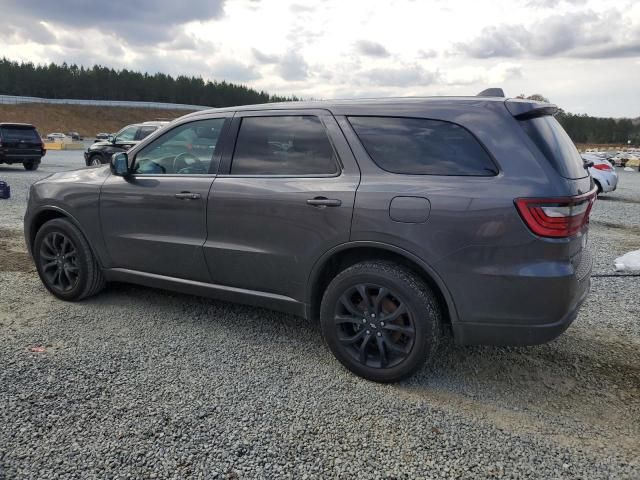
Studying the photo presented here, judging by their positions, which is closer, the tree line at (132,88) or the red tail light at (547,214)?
the red tail light at (547,214)

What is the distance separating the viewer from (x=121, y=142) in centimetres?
1689

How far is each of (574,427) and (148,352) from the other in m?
2.76

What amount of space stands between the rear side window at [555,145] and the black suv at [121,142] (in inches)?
595

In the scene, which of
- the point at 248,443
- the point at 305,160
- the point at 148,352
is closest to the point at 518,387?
the point at 248,443

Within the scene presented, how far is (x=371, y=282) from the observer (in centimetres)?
315

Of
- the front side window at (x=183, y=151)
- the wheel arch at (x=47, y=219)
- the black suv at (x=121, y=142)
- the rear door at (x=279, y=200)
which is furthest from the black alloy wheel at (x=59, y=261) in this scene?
the black suv at (x=121, y=142)

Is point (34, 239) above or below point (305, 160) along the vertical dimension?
below

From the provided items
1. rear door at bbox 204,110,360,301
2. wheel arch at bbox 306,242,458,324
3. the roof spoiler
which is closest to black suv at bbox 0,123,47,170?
rear door at bbox 204,110,360,301

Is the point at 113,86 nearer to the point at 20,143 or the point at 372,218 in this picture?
the point at 20,143

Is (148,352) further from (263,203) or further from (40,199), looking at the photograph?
(40,199)

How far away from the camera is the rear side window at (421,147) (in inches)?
116

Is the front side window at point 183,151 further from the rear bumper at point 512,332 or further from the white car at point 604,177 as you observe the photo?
the white car at point 604,177

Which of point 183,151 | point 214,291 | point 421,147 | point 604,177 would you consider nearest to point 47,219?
point 183,151

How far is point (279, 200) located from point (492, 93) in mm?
1571
